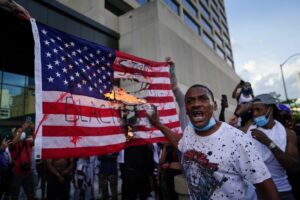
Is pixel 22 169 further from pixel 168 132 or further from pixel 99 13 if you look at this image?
pixel 99 13

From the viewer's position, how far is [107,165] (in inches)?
284

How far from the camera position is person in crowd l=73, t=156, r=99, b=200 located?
6954 mm

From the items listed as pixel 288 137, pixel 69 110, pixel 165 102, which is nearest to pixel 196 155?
pixel 288 137

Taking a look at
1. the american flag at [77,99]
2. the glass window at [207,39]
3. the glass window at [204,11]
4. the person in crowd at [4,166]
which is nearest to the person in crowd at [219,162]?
the american flag at [77,99]

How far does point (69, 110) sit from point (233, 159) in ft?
6.65

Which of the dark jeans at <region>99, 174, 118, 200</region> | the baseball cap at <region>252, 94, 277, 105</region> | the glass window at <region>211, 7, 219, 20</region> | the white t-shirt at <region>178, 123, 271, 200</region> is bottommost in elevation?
the dark jeans at <region>99, 174, 118, 200</region>

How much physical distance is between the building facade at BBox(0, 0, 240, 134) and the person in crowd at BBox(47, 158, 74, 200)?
442 centimetres

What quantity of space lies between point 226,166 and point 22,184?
20.4 ft

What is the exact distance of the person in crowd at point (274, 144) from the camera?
2.53 meters

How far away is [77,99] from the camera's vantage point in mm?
3166

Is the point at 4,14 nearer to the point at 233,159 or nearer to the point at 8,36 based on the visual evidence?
the point at 8,36

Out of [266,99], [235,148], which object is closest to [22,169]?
[266,99]

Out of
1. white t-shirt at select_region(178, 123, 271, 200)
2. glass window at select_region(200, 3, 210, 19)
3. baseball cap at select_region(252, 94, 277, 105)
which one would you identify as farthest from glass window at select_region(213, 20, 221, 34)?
white t-shirt at select_region(178, 123, 271, 200)

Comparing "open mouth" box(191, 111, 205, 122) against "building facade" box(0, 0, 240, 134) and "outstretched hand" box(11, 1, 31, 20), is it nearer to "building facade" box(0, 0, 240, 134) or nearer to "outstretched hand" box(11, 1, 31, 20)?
"outstretched hand" box(11, 1, 31, 20)
